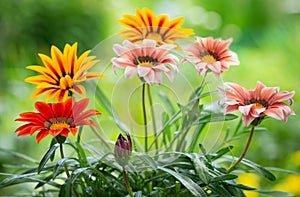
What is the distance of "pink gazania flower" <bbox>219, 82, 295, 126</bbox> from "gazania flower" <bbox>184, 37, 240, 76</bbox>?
0.03m

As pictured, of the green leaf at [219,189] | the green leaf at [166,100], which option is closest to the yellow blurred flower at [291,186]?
the green leaf at [166,100]

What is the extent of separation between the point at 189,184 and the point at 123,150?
0.08m

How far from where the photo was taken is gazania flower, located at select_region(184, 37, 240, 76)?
24.8 inches

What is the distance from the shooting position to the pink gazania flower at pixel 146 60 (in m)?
0.59

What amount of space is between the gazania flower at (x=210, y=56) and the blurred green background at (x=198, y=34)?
658 millimetres

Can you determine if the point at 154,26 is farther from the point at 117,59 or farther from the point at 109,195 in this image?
the point at 109,195

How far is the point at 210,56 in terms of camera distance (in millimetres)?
654

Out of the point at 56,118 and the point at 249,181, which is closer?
the point at 56,118

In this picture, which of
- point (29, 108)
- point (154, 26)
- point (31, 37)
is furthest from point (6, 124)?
point (154, 26)

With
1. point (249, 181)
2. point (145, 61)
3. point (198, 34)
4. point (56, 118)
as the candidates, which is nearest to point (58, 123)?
point (56, 118)

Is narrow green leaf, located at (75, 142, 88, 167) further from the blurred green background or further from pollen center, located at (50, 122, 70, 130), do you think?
Answer: the blurred green background

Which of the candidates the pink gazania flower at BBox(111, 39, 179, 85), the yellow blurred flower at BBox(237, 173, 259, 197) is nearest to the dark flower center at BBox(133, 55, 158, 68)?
the pink gazania flower at BBox(111, 39, 179, 85)

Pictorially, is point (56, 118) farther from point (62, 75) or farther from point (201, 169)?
point (201, 169)

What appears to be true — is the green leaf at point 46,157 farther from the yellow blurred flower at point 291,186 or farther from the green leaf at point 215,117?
the yellow blurred flower at point 291,186
